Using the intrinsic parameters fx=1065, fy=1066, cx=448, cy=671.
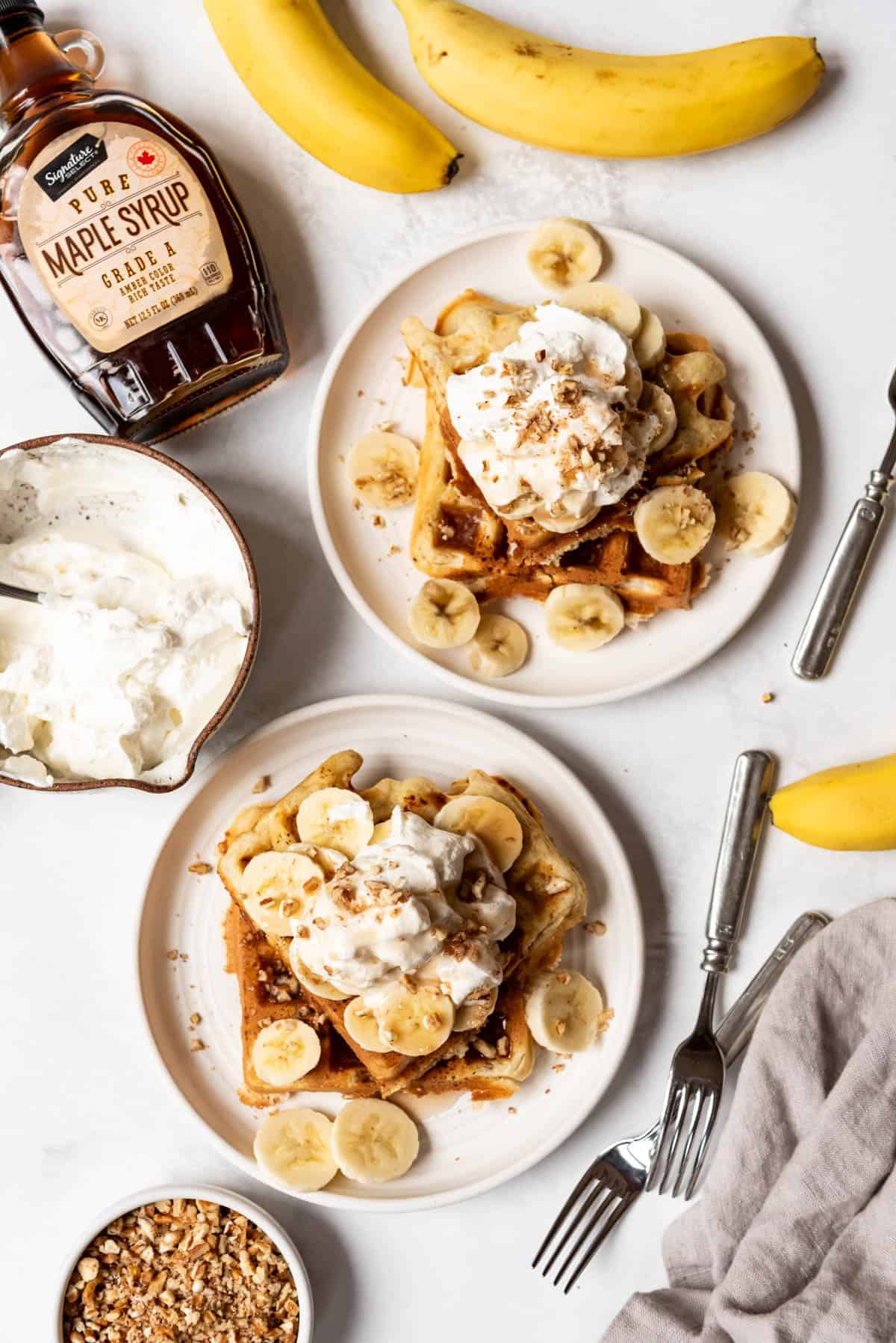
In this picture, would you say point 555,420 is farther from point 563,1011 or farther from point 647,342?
point 563,1011

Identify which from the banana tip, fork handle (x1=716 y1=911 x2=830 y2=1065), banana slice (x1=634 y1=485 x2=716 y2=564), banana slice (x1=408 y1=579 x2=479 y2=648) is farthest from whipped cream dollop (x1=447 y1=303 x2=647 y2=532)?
fork handle (x1=716 y1=911 x2=830 y2=1065)

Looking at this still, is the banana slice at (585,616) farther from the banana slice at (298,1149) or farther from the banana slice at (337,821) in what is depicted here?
the banana slice at (298,1149)

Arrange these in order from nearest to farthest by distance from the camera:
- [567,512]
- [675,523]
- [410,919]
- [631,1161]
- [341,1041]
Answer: [410,919] < [567,512] < [675,523] < [341,1041] < [631,1161]

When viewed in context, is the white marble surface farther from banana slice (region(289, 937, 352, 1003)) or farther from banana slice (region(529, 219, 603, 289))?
banana slice (region(289, 937, 352, 1003))

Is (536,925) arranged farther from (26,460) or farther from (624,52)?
(624,52)

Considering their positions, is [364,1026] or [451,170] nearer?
[364,1026]

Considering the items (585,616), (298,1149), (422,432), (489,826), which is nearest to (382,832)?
(489,826)

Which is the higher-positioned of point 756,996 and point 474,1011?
point 474,1011
